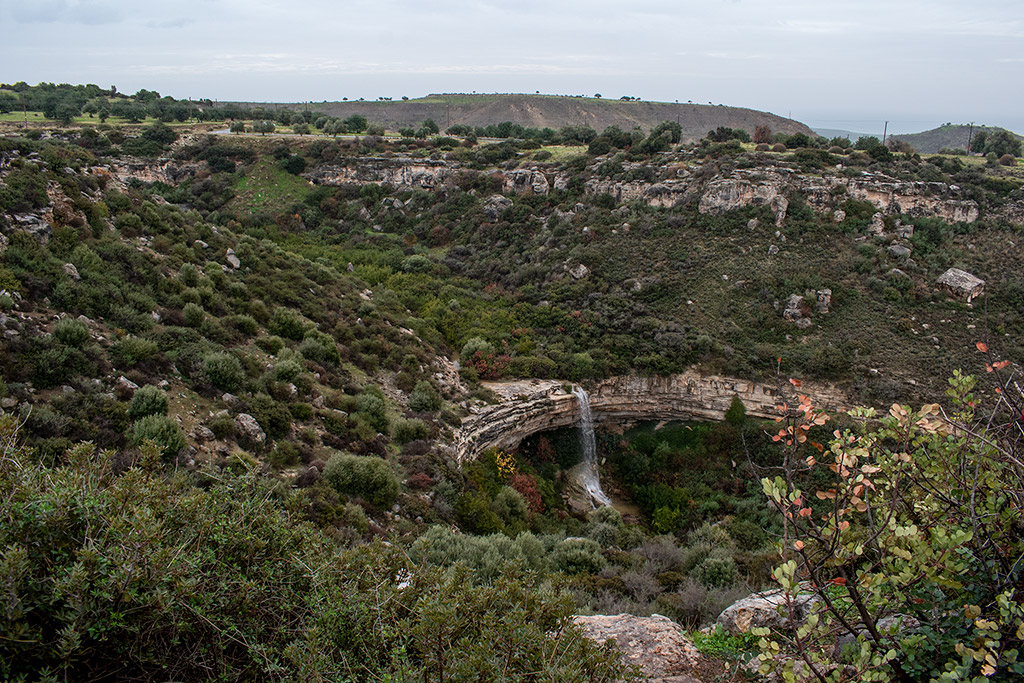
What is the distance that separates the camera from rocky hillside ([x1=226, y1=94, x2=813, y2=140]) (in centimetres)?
10150

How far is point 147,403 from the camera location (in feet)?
34.7

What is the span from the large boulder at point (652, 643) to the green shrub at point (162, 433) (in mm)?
8030

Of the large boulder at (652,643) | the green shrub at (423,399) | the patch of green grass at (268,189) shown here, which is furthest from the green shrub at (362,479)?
the patch of green grass at (268,189)

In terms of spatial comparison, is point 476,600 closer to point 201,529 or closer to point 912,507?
point 201,529

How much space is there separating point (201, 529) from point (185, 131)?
56.5 metres

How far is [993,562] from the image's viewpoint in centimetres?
379

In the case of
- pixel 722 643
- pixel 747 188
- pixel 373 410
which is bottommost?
pixel 373 410

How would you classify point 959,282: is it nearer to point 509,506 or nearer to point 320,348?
point 509,506

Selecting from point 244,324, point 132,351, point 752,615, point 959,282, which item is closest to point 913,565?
point 752,615

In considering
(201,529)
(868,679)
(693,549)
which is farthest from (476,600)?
(693,549)

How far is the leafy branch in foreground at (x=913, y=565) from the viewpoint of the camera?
121 inches

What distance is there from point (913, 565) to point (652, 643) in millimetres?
4594

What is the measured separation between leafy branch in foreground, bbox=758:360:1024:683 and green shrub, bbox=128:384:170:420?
11.5 m

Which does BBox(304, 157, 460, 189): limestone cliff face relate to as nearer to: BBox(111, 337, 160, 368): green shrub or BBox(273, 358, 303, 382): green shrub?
BBox(273, 358, 303, 382): green shrub
